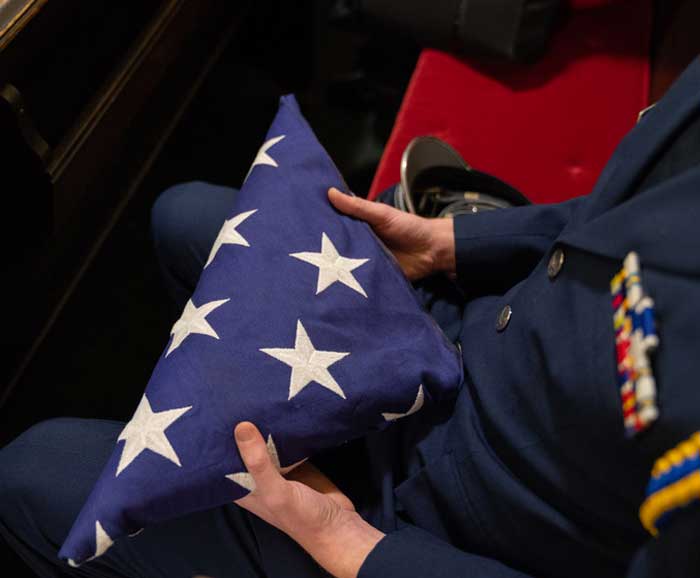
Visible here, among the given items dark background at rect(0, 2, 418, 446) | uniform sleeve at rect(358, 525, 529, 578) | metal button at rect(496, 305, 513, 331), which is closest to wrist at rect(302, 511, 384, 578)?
uniform sleeve at rect(358, 525, 529, 578)

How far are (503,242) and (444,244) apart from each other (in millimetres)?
77

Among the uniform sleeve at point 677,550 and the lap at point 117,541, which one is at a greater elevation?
the uniform sleeve at point 677,550

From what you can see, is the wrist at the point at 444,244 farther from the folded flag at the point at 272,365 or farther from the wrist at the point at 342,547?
the wrist at the point at 342,547

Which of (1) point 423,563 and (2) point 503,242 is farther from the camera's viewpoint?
(2) point 503,242

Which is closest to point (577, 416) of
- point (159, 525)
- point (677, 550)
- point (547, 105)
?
point (677, 550)

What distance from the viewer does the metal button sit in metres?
0.67

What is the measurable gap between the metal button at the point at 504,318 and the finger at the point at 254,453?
269 millimetres

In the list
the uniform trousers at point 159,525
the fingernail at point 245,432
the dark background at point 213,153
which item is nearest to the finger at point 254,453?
the fingernail at point 245,432

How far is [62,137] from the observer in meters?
0.98

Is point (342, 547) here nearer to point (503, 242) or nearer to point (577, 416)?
point (577, 416)

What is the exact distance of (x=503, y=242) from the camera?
0.80 meters

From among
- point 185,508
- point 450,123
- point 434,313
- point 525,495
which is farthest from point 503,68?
point 185,508

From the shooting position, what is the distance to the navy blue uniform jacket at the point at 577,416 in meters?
0.47

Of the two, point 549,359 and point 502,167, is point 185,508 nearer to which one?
point 549,359
